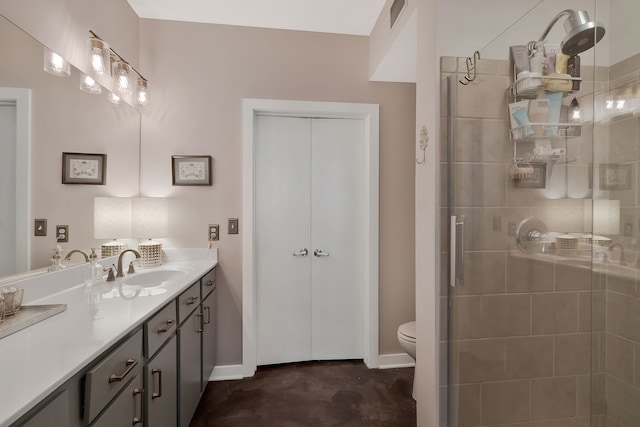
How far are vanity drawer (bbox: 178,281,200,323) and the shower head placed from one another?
2.06 meters

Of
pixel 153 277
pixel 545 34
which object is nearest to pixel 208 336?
pixel 153 277

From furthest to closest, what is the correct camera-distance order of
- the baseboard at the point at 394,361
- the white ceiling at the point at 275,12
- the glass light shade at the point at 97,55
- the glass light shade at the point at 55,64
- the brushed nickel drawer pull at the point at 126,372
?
the baseboard at the point at 394,361, the white ceiling at the point at 275,12, the glass light shade at the point at 97,55, the glass light shade at the point at 55,64, the brushed nickel drawer pull at the point at 126,372

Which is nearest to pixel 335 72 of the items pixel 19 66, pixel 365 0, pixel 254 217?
pixel 365 0

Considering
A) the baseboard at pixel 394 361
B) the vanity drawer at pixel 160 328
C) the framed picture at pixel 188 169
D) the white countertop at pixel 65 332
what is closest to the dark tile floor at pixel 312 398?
the baseboard at pixel 394 361

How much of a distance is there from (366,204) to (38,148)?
81.3 inches

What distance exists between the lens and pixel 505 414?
4.40ft

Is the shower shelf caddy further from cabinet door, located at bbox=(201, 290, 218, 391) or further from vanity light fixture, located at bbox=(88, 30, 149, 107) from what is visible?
vanity light fixture, located at bbox=(88, 30, 149, 107)

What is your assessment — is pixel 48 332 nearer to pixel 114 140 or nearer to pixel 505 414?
pixel 114 140

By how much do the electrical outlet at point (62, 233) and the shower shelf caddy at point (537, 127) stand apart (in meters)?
2.21

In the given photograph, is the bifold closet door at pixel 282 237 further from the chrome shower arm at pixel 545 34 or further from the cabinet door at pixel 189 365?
the chrome shower arm at pixel 545 34

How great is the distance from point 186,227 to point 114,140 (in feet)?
2.51

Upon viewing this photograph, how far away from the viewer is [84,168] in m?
1.75

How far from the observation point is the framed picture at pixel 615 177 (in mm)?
1104

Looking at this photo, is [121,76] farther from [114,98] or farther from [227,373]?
[227,373]
